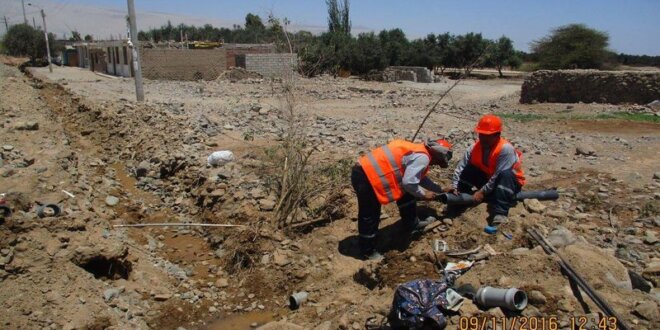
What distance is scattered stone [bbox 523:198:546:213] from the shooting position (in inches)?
199

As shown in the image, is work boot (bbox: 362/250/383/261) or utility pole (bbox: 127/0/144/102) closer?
work boot (bbox: 362/250/383/261)

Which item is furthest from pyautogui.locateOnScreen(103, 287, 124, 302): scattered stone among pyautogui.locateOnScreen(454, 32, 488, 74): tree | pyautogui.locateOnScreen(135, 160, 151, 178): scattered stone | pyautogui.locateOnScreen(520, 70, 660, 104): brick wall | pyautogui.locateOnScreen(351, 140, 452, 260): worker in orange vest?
pyautogui.locateOnScreen(454, 32, 488, 74): tree

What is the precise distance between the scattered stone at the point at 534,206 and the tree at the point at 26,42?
5295cm

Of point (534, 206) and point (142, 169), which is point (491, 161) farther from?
point (142, 169)

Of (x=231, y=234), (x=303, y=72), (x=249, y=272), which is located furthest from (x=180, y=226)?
(x=303, y=72)

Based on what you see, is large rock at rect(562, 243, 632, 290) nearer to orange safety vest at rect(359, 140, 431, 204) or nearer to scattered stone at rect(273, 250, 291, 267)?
orange safety vest at rect(359, 140, 431, 204)

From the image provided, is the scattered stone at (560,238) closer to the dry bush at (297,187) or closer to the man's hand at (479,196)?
the man's hand at (479,196)

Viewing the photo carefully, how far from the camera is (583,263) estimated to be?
11.9 ft

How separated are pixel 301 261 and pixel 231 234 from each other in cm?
103

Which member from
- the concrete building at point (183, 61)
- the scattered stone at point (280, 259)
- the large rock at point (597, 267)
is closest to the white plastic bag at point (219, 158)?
the scattered stone at point (280, 259)

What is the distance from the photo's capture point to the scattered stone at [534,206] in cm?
505

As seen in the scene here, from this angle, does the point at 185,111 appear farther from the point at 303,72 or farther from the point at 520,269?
the point at 520,269

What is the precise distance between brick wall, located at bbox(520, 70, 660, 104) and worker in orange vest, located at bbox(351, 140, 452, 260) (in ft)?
46.2

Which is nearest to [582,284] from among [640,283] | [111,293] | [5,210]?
[640,283]
